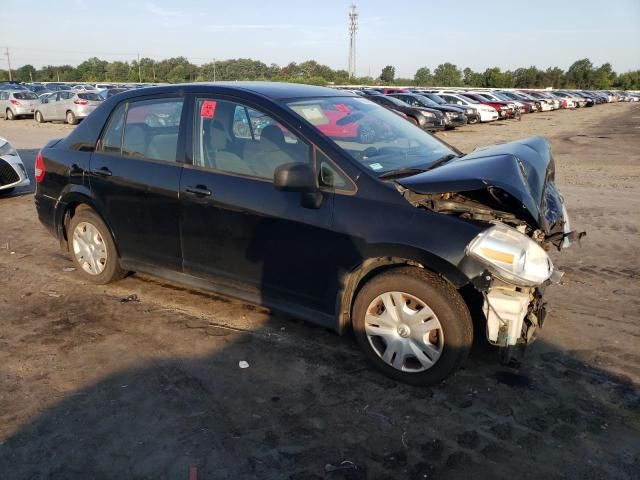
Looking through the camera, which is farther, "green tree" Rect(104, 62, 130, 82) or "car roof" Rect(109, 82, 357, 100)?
"green tree" Rect(104, 62, 130, 82)

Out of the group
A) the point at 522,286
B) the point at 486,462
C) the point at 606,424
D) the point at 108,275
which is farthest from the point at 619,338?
the point at 108,275

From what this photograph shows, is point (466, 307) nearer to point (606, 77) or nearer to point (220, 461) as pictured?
point (220, 461)

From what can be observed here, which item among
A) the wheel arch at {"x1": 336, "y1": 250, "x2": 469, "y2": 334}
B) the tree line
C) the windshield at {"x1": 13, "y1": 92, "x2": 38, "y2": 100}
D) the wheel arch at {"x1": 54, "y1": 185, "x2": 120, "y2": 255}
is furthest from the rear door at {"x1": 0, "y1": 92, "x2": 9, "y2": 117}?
the tree line

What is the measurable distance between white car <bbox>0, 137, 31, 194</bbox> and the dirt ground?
172 inches

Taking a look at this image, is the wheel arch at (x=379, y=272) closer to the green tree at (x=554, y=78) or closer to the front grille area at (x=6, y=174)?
the front grille area at (x=6, y=174)

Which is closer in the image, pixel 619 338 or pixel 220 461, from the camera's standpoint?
pixel 220 461

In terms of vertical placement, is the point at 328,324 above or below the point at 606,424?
above

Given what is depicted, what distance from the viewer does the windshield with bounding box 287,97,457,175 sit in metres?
3.70

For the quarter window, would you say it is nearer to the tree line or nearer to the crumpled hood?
the crumpled hood

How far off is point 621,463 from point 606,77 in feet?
352

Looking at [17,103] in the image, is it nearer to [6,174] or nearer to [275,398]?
[6,174]

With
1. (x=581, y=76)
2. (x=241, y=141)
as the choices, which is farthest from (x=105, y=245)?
(x=581, y=76)

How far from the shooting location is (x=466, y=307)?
3.18m

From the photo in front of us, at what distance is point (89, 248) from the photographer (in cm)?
505
